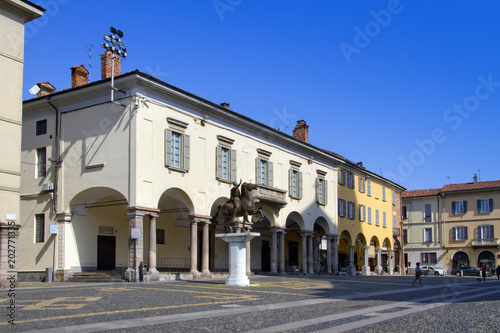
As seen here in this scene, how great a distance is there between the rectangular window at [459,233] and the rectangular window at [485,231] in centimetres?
150

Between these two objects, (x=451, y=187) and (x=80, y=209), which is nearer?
(x=80, y=209)

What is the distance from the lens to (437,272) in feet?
194

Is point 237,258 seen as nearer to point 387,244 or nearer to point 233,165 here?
point 233,165

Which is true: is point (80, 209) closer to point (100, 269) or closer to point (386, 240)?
point (100, 269)

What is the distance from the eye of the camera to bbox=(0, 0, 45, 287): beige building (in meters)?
20.5

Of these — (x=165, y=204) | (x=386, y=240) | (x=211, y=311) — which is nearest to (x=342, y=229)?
(x=386, y=240)

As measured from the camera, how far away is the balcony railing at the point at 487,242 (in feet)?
200

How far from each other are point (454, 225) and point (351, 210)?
23016 millimetres

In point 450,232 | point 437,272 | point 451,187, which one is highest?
point 451,187

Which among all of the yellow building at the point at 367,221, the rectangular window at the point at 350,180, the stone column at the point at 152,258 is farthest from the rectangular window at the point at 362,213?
the stone column at the point at 152,258

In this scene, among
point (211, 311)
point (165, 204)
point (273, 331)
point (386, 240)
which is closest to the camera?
point (273, 331)

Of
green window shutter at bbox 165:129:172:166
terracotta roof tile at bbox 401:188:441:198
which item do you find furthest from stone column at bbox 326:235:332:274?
terracotta roof tile at bbox 401:188:441:198

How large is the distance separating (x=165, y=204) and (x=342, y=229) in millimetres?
18086

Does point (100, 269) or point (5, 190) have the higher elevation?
point (5, 190)
